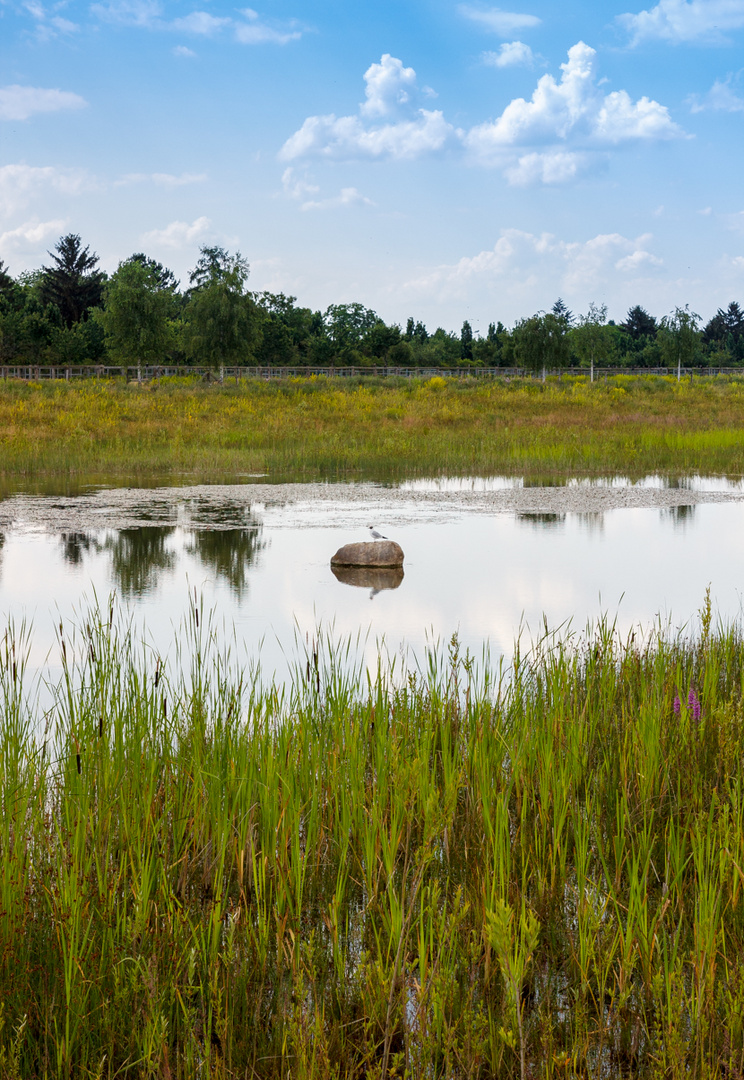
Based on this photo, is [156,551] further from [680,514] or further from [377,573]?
[680,514]

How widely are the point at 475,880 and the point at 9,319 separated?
69.8 metres

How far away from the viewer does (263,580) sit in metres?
9.63

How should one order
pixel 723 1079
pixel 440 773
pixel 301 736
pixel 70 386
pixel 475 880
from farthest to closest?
pixel 70 386 < pixel 440 773 < pixel 301 736 < pixel 475 880 < pixel 723 1079

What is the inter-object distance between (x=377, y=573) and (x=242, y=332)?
139 feet

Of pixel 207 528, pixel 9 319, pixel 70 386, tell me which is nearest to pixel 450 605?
pixel 207 528

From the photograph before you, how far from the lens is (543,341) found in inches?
2256

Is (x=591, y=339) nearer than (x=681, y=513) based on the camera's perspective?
No

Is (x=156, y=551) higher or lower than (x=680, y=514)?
lower

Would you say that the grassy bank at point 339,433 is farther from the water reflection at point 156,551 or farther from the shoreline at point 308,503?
the water reflection at point 156,551

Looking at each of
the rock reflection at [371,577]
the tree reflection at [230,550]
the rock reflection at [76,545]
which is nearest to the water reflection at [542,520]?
the tree reflection at [230,550]

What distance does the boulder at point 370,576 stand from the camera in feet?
30.9

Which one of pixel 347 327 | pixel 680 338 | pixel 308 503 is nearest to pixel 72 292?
pixel 347 327

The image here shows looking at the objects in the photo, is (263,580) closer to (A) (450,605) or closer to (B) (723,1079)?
(A) (450,605)

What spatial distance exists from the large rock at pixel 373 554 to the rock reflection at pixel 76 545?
114 inches
